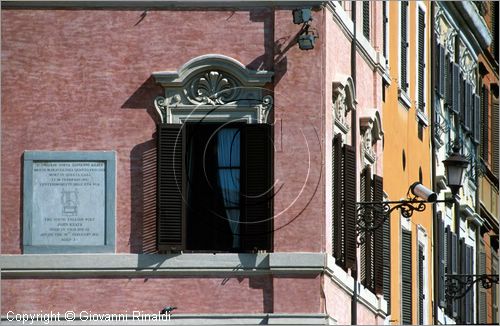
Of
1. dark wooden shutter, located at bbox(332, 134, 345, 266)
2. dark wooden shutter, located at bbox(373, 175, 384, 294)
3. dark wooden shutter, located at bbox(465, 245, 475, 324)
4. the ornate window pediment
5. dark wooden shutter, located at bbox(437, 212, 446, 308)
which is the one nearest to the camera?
the ornate window pediment

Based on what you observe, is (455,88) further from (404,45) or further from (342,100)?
(342,100)

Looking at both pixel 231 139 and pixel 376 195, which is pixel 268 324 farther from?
pixel 376 195

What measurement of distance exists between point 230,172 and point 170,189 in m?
0.95

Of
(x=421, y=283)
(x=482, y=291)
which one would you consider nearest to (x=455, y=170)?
(x=421, y=283)

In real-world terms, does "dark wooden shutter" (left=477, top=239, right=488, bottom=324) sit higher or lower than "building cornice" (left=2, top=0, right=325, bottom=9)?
lower

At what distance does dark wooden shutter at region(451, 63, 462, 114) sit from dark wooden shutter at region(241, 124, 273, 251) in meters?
18.3

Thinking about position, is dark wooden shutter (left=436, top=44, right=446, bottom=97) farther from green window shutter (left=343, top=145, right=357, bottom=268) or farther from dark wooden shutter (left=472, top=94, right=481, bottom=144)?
green window shutter (left=343, top=145, right=357, bottom=268)

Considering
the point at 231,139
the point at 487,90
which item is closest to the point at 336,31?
the point at 231,139

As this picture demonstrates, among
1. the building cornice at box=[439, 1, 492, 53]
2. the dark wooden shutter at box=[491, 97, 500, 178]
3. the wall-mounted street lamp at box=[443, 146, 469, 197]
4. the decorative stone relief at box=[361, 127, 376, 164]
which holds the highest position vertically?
the building cornice at box=[439, 1, 492, 53]

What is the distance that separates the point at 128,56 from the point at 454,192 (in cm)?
727

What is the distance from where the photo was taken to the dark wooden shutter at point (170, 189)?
4597cm

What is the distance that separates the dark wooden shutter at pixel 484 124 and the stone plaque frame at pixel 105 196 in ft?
83.5

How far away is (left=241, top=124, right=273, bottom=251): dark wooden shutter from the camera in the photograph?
4606cm

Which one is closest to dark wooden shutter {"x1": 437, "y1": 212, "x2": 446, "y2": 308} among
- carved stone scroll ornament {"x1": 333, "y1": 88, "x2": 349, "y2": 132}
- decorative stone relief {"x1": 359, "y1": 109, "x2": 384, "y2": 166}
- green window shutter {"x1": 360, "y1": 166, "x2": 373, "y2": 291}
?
decorative stone relief {"x1": 359, "y1": 109, "x2": 384, "y2": 166}
